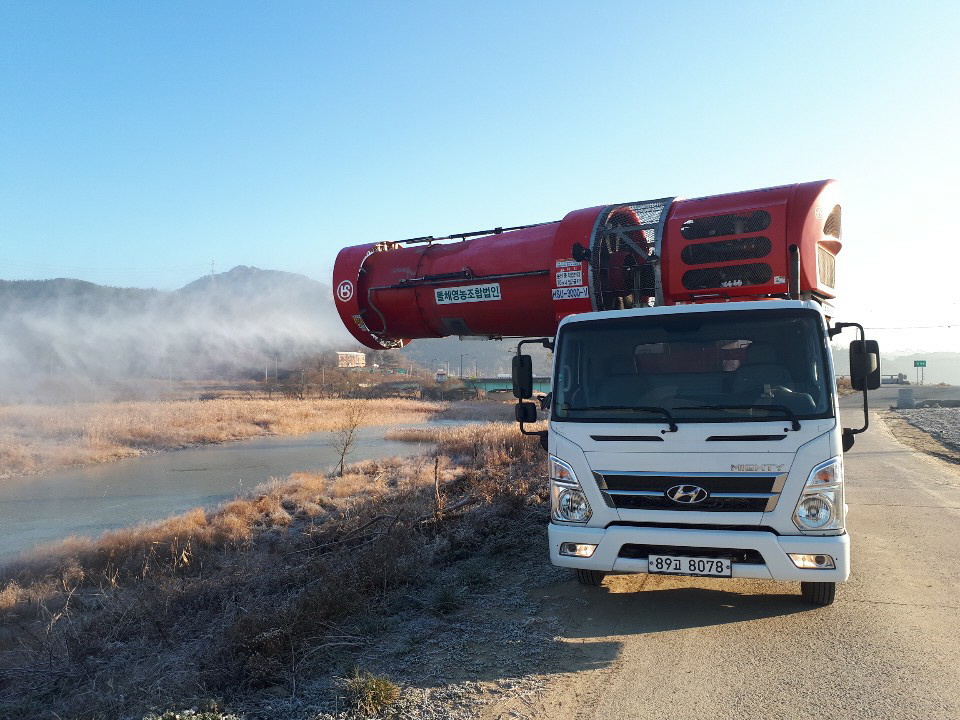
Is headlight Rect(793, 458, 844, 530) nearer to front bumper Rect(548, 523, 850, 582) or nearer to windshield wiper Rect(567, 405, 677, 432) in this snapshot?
front bumper Rect(548, 523, 850, 582)

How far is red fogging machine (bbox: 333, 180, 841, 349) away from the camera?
6.15m

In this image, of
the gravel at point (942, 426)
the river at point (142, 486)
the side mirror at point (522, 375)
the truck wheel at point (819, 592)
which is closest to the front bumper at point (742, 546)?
the truck wheel at point (819, 592)

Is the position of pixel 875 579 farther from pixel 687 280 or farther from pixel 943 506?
pixel 943 506

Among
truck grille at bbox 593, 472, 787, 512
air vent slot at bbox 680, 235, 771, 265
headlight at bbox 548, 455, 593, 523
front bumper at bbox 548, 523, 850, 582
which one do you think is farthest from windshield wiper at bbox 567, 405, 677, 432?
air vent slot at bbox 680, 235, 771, 265

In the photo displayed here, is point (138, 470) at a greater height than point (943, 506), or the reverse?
point (943, 506)

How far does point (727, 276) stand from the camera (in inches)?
247

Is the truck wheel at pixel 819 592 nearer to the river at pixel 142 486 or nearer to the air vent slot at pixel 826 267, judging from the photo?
the air vent slot at pixel 826 267

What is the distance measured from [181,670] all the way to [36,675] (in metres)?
1.80

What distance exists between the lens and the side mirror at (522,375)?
6.23m

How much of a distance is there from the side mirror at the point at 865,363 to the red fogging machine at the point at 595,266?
79 centimetres

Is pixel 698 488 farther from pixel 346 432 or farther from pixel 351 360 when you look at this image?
pixel 351 360

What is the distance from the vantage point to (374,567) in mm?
6672

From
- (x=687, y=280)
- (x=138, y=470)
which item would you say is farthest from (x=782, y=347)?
(x=138, y=470)

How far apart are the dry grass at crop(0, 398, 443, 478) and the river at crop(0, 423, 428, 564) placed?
1499 millimetres
